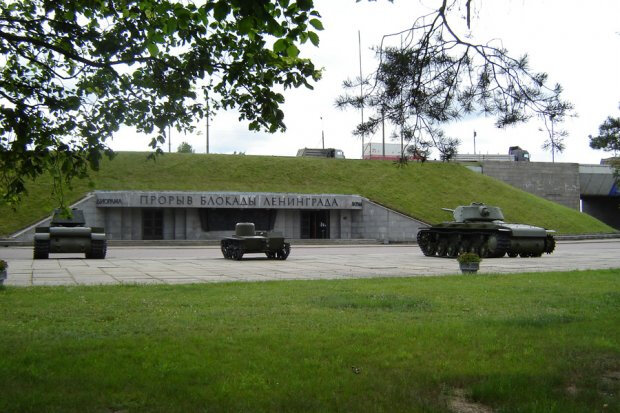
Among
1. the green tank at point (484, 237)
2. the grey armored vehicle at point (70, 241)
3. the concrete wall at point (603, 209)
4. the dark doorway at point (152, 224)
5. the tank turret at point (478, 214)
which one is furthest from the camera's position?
the concrete wall at point (603, 209)

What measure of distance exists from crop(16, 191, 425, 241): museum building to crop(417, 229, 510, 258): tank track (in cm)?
1492

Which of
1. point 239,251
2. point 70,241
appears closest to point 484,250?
point 239,251

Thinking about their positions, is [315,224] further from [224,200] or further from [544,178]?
[544,178]

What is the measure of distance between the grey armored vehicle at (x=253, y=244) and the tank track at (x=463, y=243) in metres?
7.56

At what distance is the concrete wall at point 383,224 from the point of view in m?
48.0

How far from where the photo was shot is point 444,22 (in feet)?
23.1

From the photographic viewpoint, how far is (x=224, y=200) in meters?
43.6

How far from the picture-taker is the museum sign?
137ft

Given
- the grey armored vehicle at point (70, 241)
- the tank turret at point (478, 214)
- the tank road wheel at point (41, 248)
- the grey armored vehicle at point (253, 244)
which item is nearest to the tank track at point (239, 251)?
the grey armored vehicle at point (253, 244)

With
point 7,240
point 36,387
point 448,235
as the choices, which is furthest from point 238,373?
point 7,240

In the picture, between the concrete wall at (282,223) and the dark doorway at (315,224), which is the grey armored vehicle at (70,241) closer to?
the concrete wall at (282,223)

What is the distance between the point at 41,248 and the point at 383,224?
1135 inches

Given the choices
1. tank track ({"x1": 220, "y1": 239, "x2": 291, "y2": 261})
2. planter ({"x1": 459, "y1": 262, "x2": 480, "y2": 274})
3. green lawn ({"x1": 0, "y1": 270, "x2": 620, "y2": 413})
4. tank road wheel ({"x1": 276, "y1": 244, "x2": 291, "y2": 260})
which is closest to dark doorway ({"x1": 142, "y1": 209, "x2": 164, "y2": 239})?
tank track ({"x1": 220, "y1": 239, "x2": 291, "y2": 261})

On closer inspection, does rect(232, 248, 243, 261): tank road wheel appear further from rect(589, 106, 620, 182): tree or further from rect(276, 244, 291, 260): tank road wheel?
rect(589, 106, 620, 182): tree
